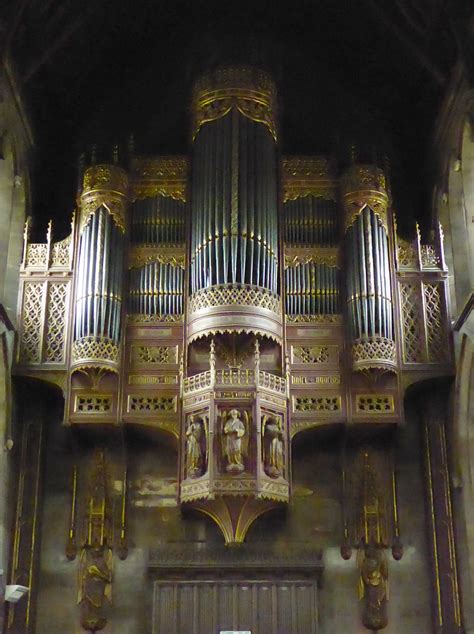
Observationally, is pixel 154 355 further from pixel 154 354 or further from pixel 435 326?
pixel 435 326

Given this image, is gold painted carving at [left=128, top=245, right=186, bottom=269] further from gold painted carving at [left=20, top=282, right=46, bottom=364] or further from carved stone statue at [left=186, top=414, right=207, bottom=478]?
carved stone statue at [left=186, top=414, right=207, bottom=478]

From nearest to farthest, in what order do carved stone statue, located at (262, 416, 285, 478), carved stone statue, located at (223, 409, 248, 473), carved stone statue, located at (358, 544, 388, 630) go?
carved stone statue, located at (223, 409, 248, 473) < carved stone statue, located at (262, 416, 285, 478) < carved stone statue, located at (358, 544, 388, 630)

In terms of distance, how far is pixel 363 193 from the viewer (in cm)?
1977

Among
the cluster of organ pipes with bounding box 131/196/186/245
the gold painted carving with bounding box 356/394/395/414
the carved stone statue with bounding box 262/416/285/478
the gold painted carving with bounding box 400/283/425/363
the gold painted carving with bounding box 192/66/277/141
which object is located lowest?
the carved stone statue with bounding box 262/416/285/478

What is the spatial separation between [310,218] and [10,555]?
8.66m

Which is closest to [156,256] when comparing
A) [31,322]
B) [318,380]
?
[31,322]

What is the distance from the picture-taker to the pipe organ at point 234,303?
18.0 metres

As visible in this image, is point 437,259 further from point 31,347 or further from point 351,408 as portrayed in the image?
point 31,347

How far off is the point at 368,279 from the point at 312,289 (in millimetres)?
1170

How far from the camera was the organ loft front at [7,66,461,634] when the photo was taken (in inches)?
715

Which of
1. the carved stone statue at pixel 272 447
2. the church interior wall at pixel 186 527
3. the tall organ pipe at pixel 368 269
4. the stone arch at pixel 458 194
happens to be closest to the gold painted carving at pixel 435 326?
the stone arch at pixel 458 194

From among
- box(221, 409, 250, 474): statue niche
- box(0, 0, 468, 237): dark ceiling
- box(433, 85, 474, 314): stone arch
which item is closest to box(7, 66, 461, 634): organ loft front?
box(221, 409, 250, 474): statue niche

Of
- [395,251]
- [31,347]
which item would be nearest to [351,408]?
[395,251]

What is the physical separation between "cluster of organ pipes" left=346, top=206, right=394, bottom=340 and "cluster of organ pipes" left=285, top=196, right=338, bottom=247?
22.5 inches
